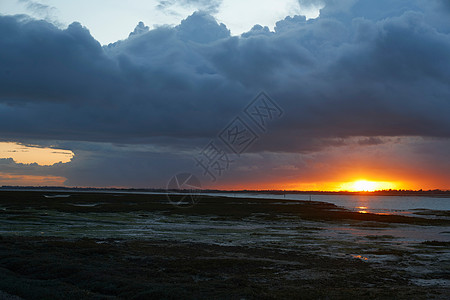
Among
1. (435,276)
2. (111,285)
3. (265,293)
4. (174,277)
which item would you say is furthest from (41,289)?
(435,276)

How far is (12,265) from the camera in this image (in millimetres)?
20516

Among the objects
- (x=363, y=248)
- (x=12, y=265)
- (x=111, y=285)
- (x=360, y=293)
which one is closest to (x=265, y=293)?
(x=360, y=293)

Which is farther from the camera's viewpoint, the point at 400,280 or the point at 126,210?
the point at 126,210

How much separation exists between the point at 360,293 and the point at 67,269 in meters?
13.5

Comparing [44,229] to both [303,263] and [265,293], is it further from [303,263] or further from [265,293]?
[265,293]

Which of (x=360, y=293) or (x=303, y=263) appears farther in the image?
(x=303, y=263)

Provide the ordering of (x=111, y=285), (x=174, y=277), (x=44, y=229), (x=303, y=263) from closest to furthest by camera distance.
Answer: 1. (x=111, y=285)
2. (x=174, y=277)
3. (x=303, y=263)
4. (x=44, y=229)

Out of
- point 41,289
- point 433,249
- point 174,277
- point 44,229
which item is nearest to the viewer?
point 41,289

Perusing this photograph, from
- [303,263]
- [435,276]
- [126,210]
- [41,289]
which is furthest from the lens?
[126,210]

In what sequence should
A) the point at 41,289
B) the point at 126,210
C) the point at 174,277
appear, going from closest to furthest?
1. the point at 41,289
2. the point at 174,277
3. the point at 126,210

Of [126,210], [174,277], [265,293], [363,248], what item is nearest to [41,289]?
[174,277]

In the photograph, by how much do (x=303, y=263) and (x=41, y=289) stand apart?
1452 cm

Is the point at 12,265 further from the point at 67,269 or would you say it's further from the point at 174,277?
the point at 174,277

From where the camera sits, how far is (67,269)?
63.6 feet
